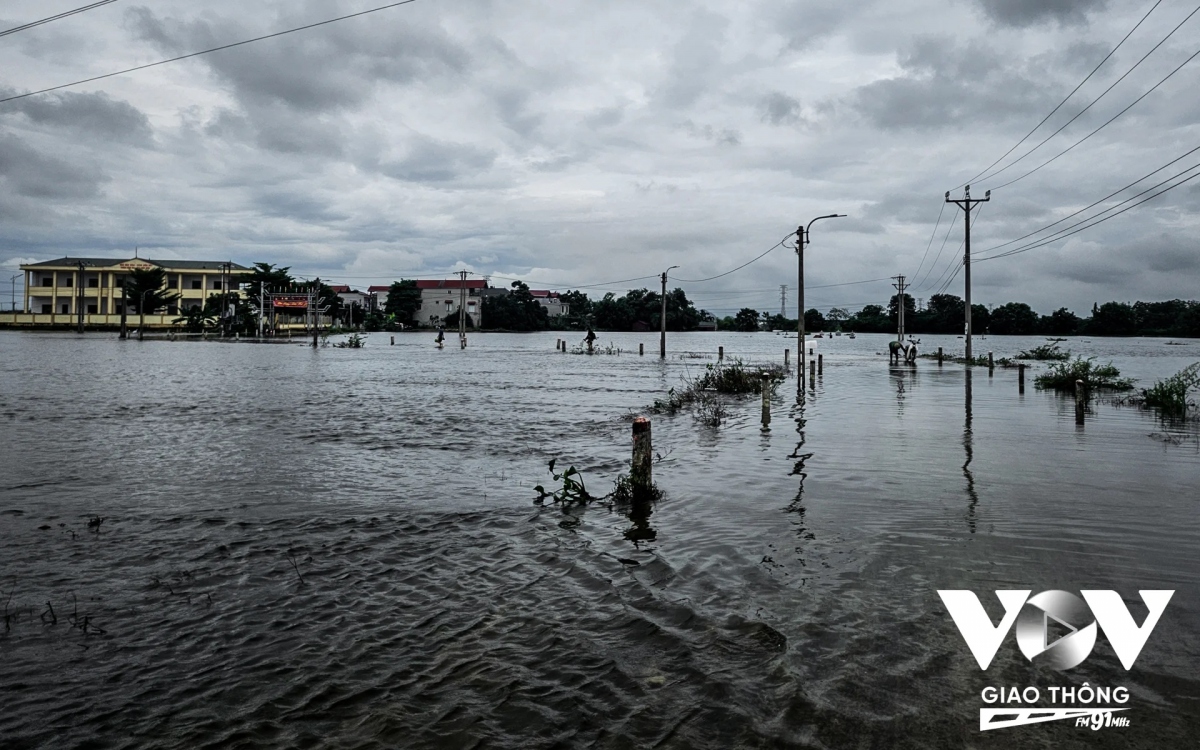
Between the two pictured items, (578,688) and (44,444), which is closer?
(578,688)

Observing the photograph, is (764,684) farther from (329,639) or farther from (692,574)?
(329,639)

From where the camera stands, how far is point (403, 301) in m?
170

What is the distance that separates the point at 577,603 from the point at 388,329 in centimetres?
15955

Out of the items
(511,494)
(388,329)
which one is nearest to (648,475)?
(511,494)

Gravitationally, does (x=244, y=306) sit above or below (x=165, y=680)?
above

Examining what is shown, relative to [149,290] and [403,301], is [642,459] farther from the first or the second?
[403,301]

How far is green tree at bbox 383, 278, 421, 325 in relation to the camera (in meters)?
169

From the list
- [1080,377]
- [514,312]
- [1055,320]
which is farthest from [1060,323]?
[1080,377]

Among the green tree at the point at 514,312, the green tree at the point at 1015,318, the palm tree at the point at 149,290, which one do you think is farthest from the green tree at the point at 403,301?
the green tree at the point at 1015,318

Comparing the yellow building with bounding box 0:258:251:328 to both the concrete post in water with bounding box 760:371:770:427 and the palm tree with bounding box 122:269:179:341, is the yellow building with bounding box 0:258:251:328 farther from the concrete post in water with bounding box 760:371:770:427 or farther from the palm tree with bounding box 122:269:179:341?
the concrete post in water with bounding box 760:371:770:427

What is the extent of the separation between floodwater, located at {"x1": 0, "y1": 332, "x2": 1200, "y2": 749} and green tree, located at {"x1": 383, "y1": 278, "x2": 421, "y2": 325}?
15733cm

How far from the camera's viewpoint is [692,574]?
7.16m

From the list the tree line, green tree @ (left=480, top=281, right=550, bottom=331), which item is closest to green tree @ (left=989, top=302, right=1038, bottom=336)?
the tree line

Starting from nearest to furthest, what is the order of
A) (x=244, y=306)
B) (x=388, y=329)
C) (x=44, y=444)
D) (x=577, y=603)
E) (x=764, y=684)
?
(x=764, y=684) → (x=577, y=603) → (x=44, y=444) → (x=244, y=306) → (x=388, y=329)
